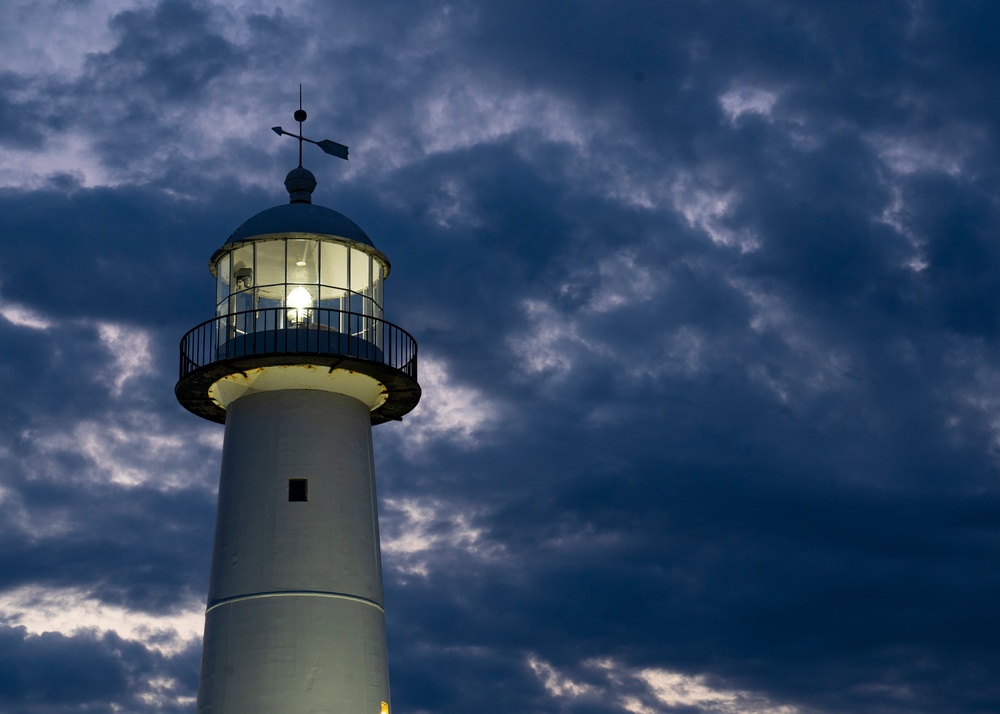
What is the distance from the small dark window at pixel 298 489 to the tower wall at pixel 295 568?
0.12 ft

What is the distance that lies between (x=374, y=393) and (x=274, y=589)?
180 inches

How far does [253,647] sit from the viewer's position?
26.0 m

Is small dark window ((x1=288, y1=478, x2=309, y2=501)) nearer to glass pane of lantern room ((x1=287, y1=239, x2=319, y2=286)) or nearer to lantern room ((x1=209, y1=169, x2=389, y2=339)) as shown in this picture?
lantern room ((x1=209, y1=169, x2=389, y2=339))

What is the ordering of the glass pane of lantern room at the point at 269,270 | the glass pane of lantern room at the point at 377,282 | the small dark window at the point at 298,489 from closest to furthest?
the small dark window at the point at 298,489, the glass pane of lantern room at the point at 269,270, the glass pane of lantern room at the point at 377,282

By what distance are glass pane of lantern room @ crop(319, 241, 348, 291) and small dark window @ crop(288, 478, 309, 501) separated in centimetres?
402

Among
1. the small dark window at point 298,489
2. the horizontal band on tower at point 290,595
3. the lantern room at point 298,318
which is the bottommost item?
the horizontal band on tower at point 290,595

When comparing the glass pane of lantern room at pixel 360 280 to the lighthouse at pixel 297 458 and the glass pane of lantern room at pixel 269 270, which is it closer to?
the lighthouse at pixel 297 458

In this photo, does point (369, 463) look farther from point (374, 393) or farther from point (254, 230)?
point (254, 230)

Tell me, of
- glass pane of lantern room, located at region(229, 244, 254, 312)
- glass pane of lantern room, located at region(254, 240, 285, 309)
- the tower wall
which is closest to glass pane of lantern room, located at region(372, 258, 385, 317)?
glass pane of lantern room, located at region(254, 240, 285, 309)

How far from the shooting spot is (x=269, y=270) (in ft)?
93.9

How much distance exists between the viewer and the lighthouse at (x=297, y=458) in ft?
85.3

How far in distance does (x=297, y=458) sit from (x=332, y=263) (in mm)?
4073

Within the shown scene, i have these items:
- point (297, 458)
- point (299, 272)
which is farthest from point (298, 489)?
point (299, 272)

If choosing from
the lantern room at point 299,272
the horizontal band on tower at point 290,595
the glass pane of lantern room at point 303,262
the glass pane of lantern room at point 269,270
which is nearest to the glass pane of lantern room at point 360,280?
the lantern room at point 299,272
